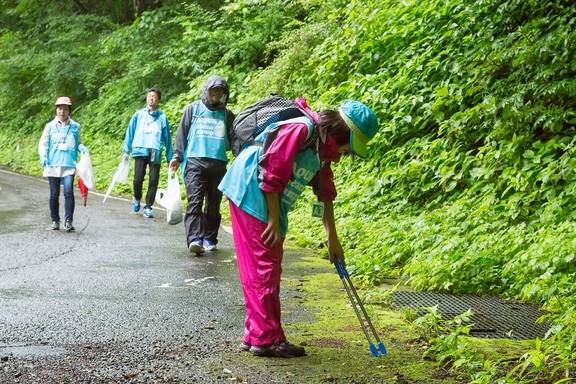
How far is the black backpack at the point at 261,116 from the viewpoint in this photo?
15.6 feet

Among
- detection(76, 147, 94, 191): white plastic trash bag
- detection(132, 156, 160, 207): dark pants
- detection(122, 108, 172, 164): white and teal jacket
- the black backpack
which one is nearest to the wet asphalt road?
detection(76, 147, 94, 191): white plastic trash bag

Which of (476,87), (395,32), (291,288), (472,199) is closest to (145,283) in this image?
(291,288)

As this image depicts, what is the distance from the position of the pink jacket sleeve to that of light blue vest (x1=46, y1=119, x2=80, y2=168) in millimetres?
7207

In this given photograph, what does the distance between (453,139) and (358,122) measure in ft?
19.0

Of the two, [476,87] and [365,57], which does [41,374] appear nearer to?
[476,87]

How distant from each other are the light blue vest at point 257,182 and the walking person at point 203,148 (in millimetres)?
3934

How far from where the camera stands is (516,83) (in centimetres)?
959

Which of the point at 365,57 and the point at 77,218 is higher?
the point at 365,57

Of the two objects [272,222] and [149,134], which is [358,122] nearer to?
[272,222]

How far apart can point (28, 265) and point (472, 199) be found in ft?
16.0

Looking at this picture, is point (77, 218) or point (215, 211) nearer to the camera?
point (215, 211)

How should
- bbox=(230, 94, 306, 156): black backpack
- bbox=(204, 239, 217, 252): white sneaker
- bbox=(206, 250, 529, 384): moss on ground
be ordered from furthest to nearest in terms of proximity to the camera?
bbox=(204, 239, 217, 252): white sneaker, bbox=(230, 94, 306, 156): black backpack, bbox=(206, 250, 529, 384): moss on ground

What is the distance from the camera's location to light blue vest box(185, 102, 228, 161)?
8.74 metres

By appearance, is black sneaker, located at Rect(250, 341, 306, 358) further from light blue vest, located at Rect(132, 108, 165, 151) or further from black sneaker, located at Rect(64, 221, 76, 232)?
light blue vest, located at Rect(132, 108, 165, 151)
